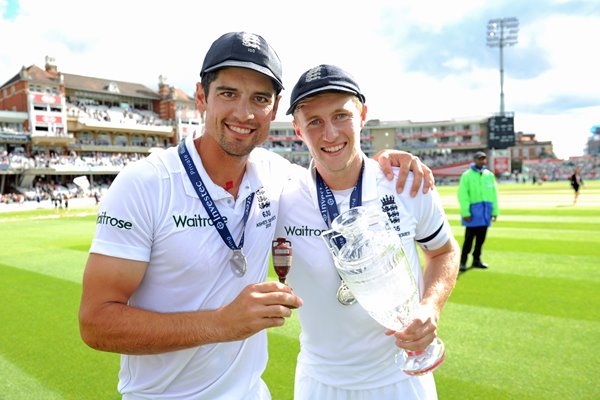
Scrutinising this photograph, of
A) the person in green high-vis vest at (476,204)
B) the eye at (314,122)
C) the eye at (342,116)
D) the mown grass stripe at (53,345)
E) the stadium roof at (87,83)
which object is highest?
the stadium roof at (87,83)

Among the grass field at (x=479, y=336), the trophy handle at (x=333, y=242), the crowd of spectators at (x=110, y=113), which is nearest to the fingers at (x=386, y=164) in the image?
the trophy handle at (x=333, y=242)

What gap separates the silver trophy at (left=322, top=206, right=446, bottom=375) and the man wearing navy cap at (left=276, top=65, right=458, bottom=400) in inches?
9.0

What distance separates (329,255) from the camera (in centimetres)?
228

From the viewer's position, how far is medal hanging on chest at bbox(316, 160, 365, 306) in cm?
225

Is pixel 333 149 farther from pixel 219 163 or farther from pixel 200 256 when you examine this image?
pixel 200 256

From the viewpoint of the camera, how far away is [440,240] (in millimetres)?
2531

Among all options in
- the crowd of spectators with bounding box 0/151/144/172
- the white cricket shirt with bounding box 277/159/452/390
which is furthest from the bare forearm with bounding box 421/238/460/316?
the crowd of spectators with bounding box 0/151/144/172

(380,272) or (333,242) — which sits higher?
(333,242)

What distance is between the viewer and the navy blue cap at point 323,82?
2.20 m

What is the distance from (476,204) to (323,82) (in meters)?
7.11

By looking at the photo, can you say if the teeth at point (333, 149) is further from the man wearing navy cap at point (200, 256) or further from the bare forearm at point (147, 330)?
the bare forearm at point (147, 330)

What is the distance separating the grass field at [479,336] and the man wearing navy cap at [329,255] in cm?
179

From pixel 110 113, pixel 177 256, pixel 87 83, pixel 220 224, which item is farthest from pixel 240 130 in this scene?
pixel 87 83

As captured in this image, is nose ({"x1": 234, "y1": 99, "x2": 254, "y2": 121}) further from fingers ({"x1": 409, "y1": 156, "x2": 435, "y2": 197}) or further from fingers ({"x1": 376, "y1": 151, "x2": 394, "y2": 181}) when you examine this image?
fingers ({"x1": 409, "y1": 156, "x2": 435, "y2": 197})
